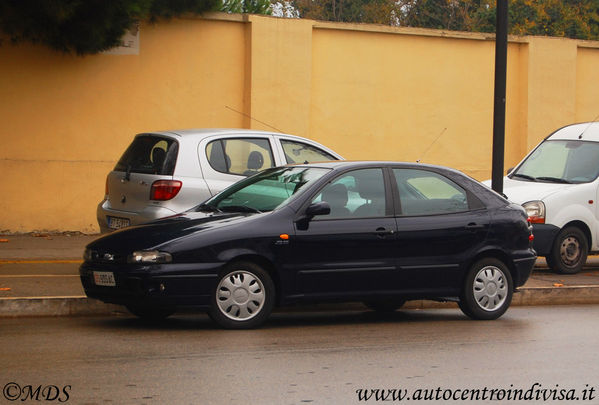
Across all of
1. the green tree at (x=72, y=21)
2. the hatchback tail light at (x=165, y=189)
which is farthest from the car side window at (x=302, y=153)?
the green tree at (x=72, y=21)

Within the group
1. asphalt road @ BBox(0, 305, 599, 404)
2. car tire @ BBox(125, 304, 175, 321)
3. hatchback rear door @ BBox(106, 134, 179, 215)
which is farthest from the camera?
hatchback rear door @ BBox(106, 134, 179, 215)

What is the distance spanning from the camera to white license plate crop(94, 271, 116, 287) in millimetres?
8930

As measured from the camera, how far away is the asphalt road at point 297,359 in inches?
260

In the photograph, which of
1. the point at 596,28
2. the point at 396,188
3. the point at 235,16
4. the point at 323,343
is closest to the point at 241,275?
the point at 323,343

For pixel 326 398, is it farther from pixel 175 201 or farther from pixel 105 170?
pixel 105 170

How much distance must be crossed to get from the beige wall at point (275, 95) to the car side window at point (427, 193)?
826 centimetres

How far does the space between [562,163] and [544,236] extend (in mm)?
1637

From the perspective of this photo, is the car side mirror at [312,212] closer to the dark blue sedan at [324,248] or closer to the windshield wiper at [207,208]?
the dark blue sedan at [324,248]

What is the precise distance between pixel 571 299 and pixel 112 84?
895cm

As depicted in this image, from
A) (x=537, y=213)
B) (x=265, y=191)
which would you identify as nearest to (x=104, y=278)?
(x=265, y=191)

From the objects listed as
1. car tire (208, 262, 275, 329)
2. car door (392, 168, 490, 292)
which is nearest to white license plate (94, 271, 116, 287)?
car tire (208, 262, 275, 329)

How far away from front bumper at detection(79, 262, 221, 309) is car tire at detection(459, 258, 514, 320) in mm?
2665

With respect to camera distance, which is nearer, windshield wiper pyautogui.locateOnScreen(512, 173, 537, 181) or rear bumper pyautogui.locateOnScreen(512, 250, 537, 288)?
rear bumper pyautogui.locateOnScreen(512, 250, 537, 288)

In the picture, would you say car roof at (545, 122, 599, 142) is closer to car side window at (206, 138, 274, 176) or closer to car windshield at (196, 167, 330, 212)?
car side window at (206, 138, 274, 176)
